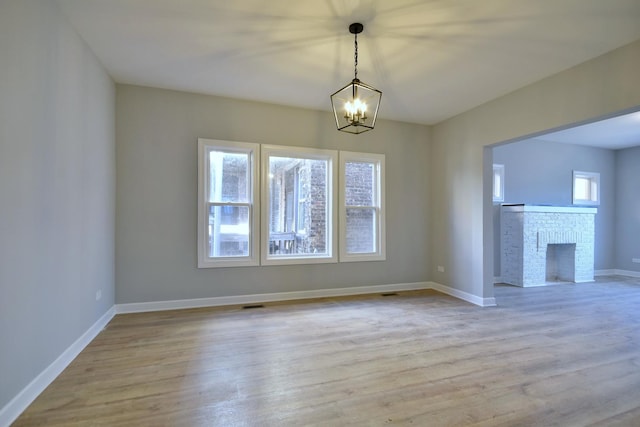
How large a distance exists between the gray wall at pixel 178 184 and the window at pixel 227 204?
0.37ft

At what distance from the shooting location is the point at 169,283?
13.6ft

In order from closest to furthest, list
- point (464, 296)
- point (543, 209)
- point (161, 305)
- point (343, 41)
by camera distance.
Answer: point (343, 41)
point (161, 305)
point (464, 296)
point (543, 209)

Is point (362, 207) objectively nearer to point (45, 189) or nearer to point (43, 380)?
point (45, 189)

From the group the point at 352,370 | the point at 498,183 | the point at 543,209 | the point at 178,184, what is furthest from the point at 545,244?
the point at 178,184

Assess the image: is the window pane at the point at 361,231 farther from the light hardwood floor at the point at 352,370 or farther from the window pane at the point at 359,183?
the light hardwood floor at the point at 352,370

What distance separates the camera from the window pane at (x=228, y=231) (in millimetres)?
4391

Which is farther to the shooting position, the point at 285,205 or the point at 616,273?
the point at 616,273

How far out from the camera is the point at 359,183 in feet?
17.2

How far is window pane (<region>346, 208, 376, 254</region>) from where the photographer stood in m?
5.17

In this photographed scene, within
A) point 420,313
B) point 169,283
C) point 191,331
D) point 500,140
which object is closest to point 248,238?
point 169,283

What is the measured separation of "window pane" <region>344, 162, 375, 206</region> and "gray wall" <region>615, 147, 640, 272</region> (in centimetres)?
656

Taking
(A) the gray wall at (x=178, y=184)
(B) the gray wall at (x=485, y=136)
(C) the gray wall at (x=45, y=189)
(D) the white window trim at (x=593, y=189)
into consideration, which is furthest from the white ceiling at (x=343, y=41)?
(D) the white window trim at (x=593, y=189)

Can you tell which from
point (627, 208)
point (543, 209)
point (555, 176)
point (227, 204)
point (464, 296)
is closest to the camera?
point (227, 204)

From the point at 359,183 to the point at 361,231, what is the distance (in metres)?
0.83
